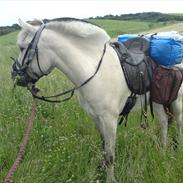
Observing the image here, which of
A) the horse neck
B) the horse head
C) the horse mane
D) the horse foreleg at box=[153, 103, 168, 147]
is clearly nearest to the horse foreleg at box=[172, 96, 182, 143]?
the horse foreleg at box=[153, 103, 168, 147]

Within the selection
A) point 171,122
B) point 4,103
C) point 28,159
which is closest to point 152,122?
point 171,122

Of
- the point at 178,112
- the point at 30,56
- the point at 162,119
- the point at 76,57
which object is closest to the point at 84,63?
the point at 76,57

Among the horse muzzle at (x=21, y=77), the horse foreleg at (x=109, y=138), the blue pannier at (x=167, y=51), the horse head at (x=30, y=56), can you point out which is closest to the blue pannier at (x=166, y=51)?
the blue pannier at (x=167, y=51)

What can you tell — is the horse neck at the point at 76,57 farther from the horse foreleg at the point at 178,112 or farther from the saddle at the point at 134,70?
the horse foreleg at the point at 178,112

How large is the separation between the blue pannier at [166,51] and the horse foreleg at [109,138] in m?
1.09

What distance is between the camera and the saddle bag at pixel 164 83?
4.60 metres

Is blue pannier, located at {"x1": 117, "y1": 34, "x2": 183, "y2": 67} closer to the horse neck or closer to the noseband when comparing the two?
the horse neck

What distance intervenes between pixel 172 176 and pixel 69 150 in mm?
1430

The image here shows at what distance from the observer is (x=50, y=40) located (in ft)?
12.9

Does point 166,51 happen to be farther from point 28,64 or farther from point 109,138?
point 28,64

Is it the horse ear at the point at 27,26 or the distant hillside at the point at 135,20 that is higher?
the horse ear at the point at 27,26

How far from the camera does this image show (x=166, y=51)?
4559 millimetres

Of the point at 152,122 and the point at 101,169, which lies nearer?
the point at 101,169

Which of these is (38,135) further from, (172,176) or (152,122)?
(172,176)
